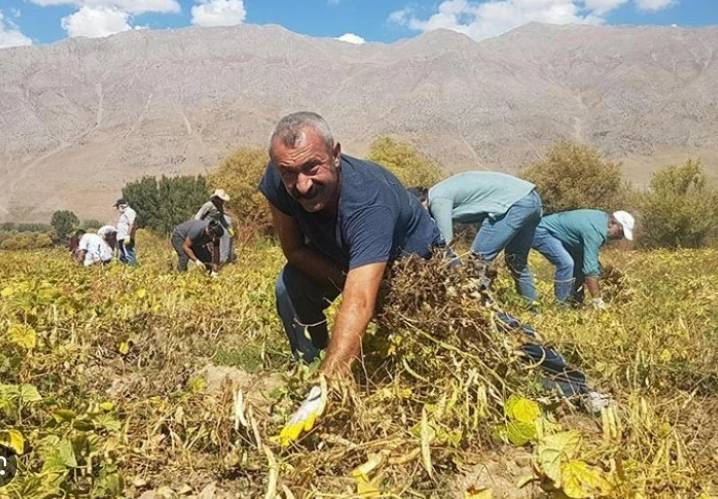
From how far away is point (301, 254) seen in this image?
323 centimetres

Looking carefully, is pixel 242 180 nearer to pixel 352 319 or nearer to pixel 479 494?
pixel 352 319

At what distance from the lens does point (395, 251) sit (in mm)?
2873

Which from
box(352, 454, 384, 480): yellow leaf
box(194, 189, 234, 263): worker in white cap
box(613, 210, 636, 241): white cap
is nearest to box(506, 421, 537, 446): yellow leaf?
box(352, 454, 384, 480): yellow leaf

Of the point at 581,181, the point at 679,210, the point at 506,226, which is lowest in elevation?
the point at 679,210

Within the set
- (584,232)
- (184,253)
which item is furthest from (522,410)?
(184,253)

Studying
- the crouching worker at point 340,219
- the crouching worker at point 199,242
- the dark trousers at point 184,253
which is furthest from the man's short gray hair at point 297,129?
the dark trousers at point 184,253

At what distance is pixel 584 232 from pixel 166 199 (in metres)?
36.5

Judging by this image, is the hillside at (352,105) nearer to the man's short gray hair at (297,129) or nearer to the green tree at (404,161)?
the green tree at (404,161)

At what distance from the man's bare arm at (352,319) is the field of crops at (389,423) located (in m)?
0.10

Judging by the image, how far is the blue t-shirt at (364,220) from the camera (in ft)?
8.24

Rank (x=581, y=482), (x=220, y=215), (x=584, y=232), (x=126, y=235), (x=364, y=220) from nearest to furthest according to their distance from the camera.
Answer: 1. (x=581, y=482)
2. (x=364, y=220)
3. (x=584, y=232)
4. (x=220, y=215)
5. (x=126, y=235)

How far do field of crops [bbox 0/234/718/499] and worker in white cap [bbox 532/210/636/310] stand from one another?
6.61ft

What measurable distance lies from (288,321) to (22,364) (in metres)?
1.20

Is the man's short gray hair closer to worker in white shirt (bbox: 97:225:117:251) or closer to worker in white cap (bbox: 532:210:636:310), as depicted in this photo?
worker in white cap (bbox: 532:210:636:310)
